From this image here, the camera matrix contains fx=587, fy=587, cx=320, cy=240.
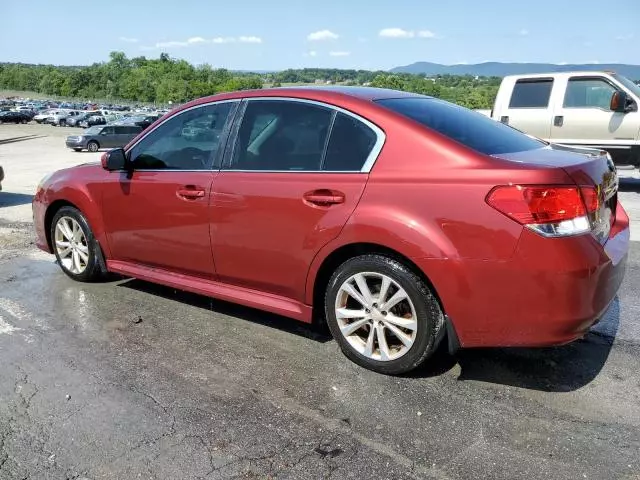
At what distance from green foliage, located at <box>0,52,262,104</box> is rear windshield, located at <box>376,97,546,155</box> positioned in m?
145

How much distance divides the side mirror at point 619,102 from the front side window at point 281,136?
8.36 m

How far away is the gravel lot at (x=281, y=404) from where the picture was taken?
2.63m

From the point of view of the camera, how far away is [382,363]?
11.3 feet

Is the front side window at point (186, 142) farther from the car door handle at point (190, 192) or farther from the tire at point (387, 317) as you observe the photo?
the tire at point (387, 317)

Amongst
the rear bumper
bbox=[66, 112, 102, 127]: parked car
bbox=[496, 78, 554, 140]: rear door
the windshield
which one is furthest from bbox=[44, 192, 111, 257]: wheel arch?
bbox=[66, 112, 102, 127]: parked car

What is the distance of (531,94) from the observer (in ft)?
36.4

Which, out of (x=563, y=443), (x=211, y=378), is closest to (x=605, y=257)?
(x=563, y=443)

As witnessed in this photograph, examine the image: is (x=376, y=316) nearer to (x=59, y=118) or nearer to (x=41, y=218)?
(x=41, y=218)

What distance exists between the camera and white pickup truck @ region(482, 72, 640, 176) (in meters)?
10.3

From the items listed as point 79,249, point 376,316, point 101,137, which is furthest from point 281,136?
point 101,137

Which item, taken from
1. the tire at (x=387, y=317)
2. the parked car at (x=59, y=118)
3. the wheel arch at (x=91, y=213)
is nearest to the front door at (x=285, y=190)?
the tire at (x=387, y=317)

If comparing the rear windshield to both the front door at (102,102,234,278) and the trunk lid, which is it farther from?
the front door at (102,102,234,278)

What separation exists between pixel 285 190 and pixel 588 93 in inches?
355

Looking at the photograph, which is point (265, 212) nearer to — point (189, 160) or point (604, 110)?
point (189, 160)
